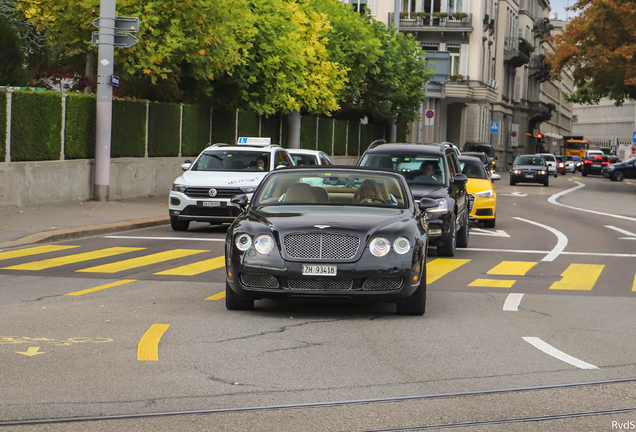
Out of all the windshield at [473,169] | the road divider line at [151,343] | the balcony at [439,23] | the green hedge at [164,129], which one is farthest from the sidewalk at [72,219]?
the balcony at [439,23]

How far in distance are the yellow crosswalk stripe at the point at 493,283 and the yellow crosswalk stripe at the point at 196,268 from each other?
3.34 m

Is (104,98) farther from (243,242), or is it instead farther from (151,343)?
(151,343)

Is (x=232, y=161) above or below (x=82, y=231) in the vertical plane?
above

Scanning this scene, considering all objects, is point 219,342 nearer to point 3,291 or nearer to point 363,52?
point 3,291

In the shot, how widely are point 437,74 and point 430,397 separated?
4594 cm

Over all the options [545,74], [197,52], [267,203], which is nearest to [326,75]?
[197,52]

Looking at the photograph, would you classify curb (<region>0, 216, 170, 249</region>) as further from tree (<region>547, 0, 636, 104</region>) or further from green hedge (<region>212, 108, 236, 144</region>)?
tree (<region>547, 0, 636, 104</region>)

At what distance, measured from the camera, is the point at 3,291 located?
10.7 meters

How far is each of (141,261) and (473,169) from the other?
11.0 metres

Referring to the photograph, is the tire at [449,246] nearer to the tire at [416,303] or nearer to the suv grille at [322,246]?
the tire at [416,303]

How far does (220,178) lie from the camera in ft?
65.3

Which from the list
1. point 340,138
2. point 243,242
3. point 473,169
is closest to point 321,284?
point 243,242

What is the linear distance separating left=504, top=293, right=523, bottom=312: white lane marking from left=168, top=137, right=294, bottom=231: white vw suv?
801 centimetres

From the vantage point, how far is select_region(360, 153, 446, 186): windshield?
16.4 meters
